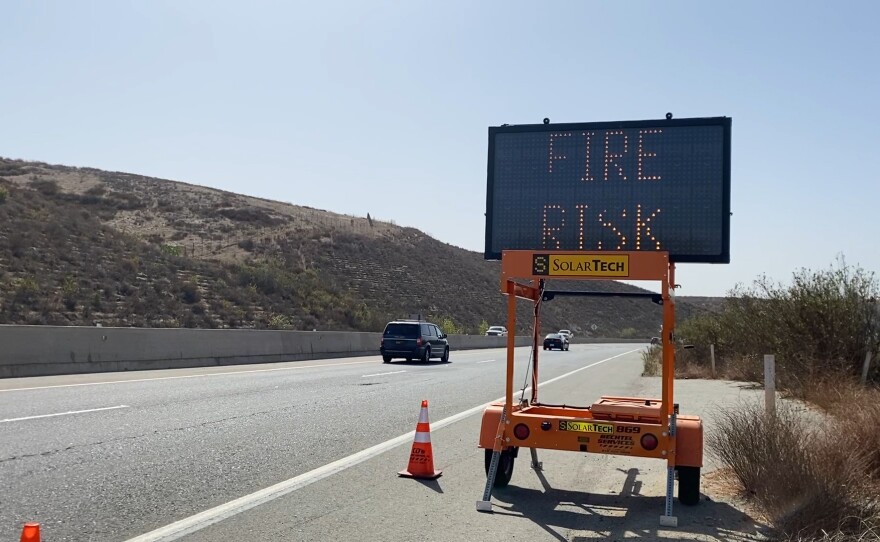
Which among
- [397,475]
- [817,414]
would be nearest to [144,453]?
[397,475]

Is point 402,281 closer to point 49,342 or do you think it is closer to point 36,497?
point 49,342

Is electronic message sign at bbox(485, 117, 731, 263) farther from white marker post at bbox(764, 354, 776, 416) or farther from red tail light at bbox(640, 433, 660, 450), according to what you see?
white marker post at bbox(764, 354, 776, 416)

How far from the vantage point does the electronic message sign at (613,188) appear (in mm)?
7180

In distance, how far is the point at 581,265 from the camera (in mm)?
7164

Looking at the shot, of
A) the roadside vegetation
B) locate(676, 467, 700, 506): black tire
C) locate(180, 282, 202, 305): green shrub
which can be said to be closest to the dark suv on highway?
the roadside vegetation

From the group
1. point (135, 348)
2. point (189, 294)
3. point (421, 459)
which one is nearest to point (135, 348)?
point (135, 348)

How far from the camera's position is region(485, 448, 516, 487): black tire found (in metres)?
8.06

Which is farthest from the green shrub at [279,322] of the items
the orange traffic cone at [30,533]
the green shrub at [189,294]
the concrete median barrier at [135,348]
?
the orange traffic cone at [30,533]

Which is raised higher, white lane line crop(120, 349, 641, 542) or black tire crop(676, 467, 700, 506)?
black tire crop(676, 467, 700, 506)

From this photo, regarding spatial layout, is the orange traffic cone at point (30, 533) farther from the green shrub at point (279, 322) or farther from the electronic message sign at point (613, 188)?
the green shrub at point (279, 322)

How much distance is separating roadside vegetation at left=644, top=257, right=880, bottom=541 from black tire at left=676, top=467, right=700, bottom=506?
487 millimetres

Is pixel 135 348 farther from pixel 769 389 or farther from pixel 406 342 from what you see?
pixel 769 389

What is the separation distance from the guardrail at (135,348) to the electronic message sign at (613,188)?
618 inches

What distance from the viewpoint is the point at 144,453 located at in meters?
9.28
